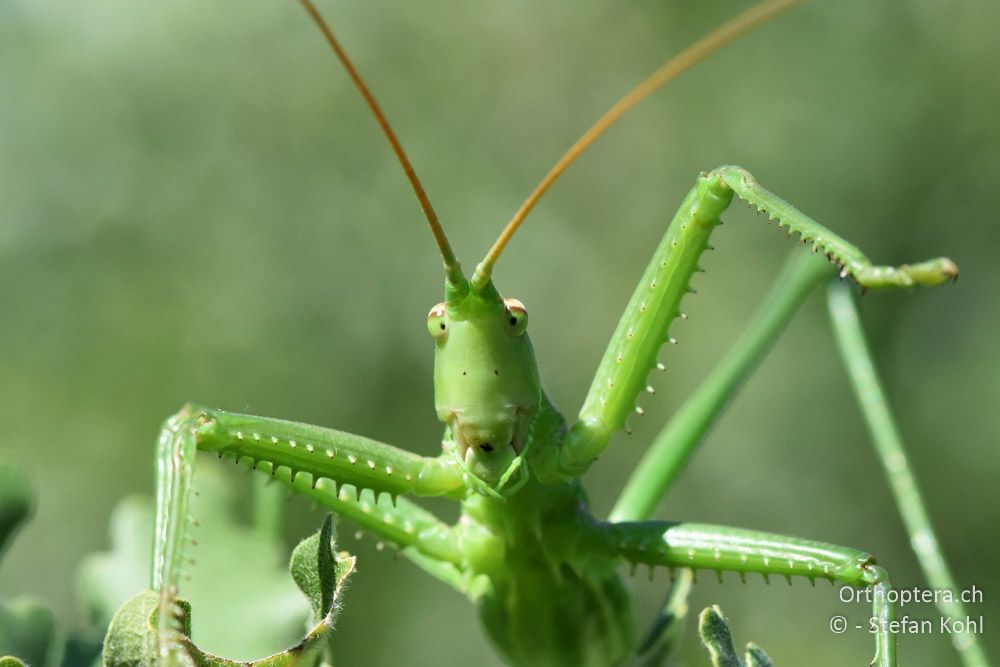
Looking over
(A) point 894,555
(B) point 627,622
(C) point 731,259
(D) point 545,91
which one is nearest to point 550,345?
(C) point 731,259

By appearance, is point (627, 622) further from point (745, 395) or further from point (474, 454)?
point (745, 395)

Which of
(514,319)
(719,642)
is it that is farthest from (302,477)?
(719,642)

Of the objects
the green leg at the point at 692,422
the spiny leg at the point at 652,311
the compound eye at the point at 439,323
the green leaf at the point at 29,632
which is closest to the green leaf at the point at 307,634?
the green leaf at the point at 29,632

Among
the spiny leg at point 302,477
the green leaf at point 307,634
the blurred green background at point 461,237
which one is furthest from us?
the blurred green background at point 461,237

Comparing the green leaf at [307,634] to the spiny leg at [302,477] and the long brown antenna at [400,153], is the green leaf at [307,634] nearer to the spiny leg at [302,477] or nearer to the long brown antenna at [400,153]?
the spiny leg at [302,477]

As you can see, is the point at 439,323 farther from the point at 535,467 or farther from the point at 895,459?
the point at 895,459
